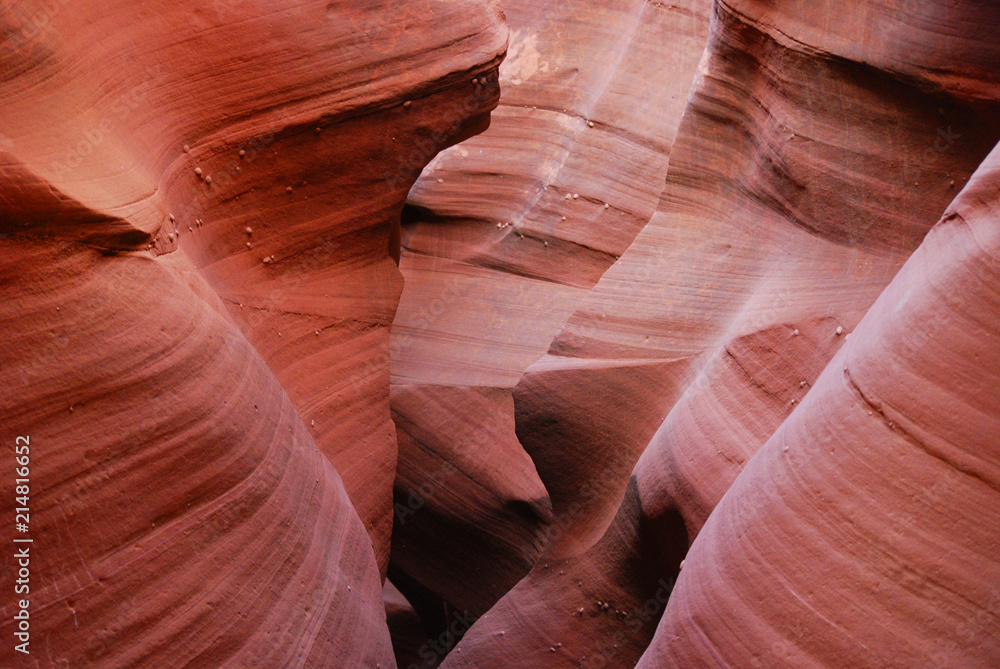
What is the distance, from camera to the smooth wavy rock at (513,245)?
4793 mm

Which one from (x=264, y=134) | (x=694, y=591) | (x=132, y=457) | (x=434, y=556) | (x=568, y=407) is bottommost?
(x=434, y=556)

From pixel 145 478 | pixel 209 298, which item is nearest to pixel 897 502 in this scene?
pixel 145 478

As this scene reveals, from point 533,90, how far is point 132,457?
132 inches

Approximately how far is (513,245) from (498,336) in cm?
48

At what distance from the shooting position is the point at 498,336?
4.92 m

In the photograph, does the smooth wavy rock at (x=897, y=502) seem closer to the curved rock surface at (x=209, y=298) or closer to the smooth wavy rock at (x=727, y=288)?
the smooth wavy rock at (x=727, y=288)

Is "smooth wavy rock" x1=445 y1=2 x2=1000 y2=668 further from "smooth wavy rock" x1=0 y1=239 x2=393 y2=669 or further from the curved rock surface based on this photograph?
"smooth wavy rock" x1=0 y1=239 x2=393 y2=669

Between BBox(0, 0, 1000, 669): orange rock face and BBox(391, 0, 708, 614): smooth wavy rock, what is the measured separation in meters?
0.02

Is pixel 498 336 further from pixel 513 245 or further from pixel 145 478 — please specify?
pixel 145 478

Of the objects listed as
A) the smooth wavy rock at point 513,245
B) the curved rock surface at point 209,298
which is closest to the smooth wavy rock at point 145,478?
the curved rock surface at point 209,298

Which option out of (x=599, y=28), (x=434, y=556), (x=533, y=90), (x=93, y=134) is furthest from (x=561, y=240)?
(x=93, y=134)

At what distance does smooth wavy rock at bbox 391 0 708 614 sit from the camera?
15.7 ft

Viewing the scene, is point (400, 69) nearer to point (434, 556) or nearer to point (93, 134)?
point (93, 134)

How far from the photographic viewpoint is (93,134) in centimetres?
281
